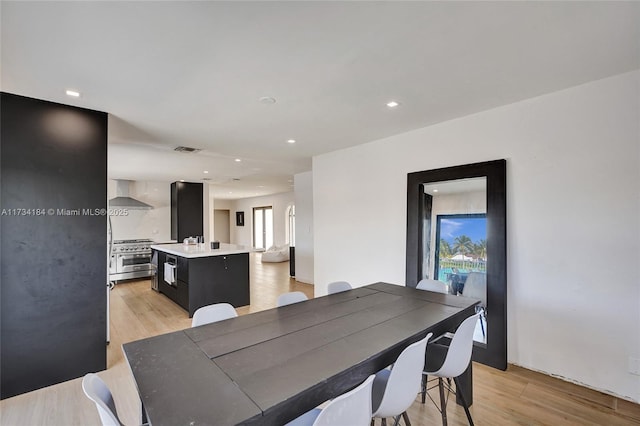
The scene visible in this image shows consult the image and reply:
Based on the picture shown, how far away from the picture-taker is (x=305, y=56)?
2.00 m

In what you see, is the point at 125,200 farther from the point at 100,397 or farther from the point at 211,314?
the point at 100,397

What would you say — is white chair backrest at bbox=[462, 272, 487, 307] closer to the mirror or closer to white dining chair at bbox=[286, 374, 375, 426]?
the mirror

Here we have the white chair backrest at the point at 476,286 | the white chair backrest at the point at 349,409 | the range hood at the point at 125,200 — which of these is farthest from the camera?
the range hood at the point at 125,200

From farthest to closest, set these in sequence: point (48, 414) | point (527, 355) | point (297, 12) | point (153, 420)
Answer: point (527, 355) → point (48, 414) → point (297, 12) → point (153, 420)

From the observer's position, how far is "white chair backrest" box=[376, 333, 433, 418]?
139 cm

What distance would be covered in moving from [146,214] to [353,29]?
7.97 metres

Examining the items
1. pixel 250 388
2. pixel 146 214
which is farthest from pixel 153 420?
pixel 146 214

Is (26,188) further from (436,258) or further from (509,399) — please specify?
(509,399)

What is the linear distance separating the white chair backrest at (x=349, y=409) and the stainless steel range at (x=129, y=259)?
734 centimetres

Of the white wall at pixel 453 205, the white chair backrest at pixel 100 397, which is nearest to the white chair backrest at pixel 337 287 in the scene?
the white wall at pixel 453 205

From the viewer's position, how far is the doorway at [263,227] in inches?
492

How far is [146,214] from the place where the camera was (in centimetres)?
792

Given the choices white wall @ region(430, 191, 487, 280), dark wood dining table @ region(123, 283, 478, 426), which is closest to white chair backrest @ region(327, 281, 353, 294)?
dark wood dining table @ region(123, 283, 478, 426)

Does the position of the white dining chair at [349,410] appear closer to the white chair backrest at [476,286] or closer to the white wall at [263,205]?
the white chair backrest at [476,286]
